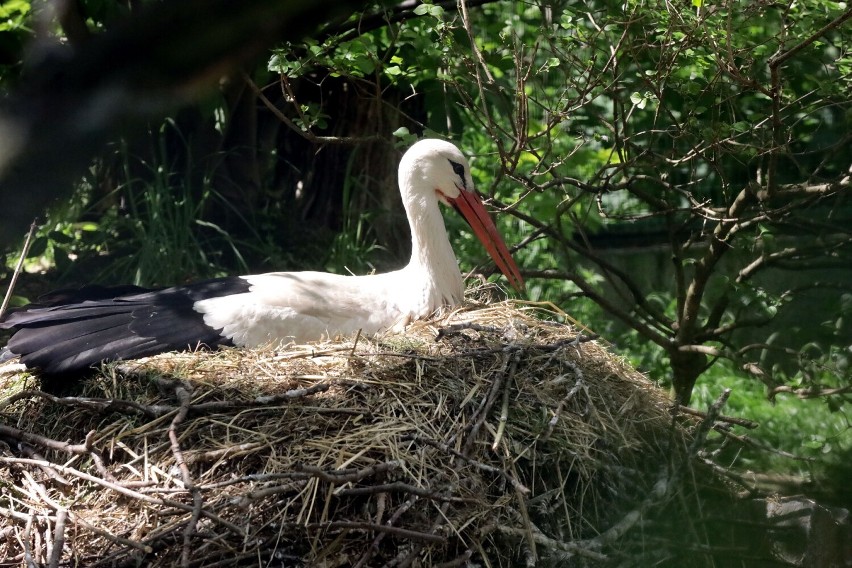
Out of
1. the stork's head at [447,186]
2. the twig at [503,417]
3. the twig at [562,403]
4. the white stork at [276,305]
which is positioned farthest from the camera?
the stork's head at [447,186]

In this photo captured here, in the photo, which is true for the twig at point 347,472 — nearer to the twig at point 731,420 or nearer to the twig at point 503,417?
the twig at point 503,417

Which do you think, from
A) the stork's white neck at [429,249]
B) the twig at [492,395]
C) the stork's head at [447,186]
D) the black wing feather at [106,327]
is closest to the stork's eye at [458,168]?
the stork's head at [447,186]

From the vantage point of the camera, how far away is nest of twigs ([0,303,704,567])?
2.87 metres

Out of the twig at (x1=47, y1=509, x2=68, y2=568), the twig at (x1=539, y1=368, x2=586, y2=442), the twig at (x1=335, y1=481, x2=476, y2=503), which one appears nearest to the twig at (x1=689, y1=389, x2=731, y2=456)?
the twig at (x1=539, y1=368, x2=586, y2=442)

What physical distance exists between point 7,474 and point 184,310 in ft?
3.60

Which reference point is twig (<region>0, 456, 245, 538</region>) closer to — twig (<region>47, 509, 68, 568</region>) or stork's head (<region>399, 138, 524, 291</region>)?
twig (<region>47, 509, 68, 568</region>)

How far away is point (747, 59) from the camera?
12.7 ft

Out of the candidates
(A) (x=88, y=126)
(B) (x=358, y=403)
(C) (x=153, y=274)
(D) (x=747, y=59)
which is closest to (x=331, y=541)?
(B) (x=358, y=403)

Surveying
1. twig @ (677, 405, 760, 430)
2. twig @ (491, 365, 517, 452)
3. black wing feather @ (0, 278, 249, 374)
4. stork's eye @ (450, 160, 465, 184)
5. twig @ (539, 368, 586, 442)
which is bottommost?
twig @ (677, 405, 760, 430)

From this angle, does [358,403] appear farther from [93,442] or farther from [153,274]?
[153,274]

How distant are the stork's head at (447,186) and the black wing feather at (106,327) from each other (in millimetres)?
949

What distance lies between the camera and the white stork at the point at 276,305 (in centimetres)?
386

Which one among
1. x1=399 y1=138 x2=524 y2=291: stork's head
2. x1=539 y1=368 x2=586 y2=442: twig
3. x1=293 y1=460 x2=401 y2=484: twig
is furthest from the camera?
x1=399 y1=138 x2=524 y2=291: stork's head

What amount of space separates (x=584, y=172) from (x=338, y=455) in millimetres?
4265
